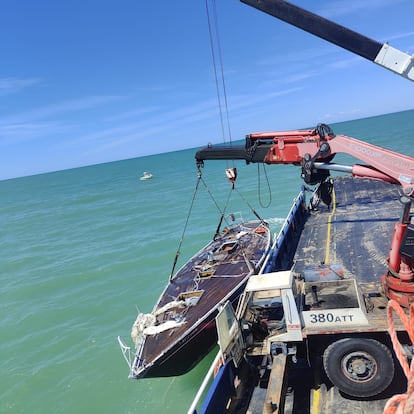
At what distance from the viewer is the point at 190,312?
11.9m

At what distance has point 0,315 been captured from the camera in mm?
20641

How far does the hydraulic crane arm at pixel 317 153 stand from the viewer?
7266 millimetres

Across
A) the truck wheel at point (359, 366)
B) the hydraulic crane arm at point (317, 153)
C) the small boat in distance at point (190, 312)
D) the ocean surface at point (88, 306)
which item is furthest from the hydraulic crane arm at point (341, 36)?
the ocean surface at point (88, 306)

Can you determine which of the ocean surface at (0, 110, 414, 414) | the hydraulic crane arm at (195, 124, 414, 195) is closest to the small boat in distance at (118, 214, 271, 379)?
the ocean surface at (0, 110, 414, 414)

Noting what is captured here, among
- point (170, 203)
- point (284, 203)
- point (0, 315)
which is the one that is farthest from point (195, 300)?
point (170, 203)

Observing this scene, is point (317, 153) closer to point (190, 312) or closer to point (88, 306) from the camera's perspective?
point (190, 312)

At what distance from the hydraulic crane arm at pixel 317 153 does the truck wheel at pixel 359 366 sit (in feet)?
10.3

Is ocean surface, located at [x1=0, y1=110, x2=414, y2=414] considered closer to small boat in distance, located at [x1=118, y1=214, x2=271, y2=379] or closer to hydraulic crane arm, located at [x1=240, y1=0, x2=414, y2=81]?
small boat in distance, located at [x1=118, y1=214, x2=271, y2=379]

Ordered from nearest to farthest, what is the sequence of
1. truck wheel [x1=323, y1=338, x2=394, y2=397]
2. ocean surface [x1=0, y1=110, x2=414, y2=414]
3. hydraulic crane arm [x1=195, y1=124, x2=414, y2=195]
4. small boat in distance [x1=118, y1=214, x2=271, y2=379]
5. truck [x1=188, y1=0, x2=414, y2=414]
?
truck wheel [x1=323, y1=338, x2=394, y2=397]
truck [x1=188, y1=0, x2=414, y2=414]
hydraulic crane arm [x1=195, y1=124, x2=414, y2=195]
small boat in distance [x1=118, y1=214, x2=271, y2=379]
ocean surface [x1=0, y1=110, x2=414, y2=414]

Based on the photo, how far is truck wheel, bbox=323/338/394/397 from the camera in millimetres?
6070

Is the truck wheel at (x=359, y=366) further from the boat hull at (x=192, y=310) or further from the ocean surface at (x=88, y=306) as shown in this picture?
the ocean surface at (x=88, y=306)

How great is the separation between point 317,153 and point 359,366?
4.81m

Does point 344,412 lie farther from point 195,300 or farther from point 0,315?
point 0,315

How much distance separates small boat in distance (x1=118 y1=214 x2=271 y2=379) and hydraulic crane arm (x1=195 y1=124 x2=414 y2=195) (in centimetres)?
546
